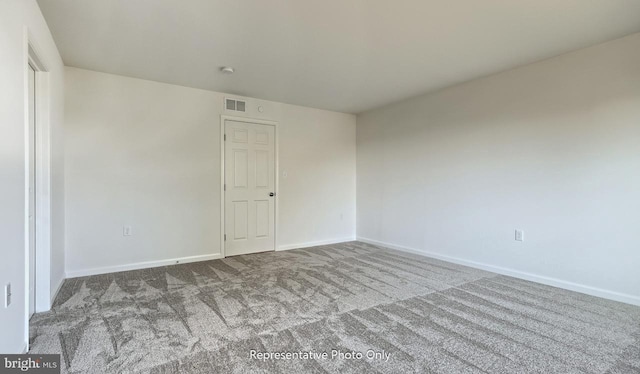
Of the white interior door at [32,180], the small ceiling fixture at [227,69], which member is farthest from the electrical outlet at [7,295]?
the small ceiling fixture at [227,69]

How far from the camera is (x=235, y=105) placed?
4395mm

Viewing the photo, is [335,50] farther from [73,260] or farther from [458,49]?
[73,260]

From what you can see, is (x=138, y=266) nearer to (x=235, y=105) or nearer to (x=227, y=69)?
(x=235, y=105)

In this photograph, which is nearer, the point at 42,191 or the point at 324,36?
the point at 42,191

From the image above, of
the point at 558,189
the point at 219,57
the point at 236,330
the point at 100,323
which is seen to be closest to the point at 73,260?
the point at 100,323

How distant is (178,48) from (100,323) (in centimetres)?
249

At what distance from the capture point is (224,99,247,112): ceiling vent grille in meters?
4.32

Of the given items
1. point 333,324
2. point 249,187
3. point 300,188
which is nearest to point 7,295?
point 333,324

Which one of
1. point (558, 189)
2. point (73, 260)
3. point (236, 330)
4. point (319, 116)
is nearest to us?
point (236, 330)

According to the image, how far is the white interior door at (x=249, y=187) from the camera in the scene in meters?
4.39

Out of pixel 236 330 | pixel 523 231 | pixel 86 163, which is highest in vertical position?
pixel 86 163

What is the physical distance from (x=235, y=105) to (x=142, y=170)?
61.0 inches

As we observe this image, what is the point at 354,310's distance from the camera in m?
2.52

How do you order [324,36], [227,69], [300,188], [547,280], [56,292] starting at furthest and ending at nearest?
[300,188], [227,69], [547,280], [56,292], [324,36]
